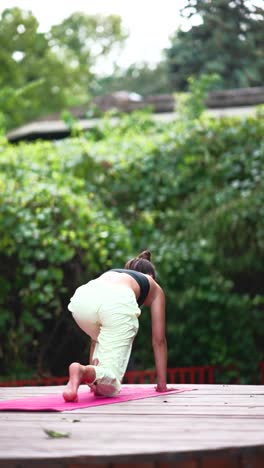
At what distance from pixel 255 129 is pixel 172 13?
261cm

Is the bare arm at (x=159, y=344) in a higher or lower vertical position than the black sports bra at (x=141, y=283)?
lower

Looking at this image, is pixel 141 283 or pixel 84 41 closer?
pixel 141 283

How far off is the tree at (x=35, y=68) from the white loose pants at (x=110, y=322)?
63.1ft

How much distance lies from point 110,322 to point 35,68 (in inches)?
966

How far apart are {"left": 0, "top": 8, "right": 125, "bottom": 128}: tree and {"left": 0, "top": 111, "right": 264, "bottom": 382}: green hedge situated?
46.2 ft

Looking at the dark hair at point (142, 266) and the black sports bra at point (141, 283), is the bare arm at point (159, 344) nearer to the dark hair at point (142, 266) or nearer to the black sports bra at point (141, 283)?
the black sports bra at point (141, 283)

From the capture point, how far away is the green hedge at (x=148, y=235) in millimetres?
8805

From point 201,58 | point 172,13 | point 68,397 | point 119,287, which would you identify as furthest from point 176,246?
point 201,58

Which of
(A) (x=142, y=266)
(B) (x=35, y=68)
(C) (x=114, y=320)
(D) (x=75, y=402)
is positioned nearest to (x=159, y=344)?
(C) (x=114, y=320)

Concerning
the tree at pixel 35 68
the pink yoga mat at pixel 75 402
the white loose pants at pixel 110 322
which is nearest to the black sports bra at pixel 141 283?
the white loose pants at pixel 110 322

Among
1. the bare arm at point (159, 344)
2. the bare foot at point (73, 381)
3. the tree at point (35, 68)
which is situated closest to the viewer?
the bare foot at point (73, 381)

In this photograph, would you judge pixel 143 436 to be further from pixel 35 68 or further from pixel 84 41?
pixel 84 41

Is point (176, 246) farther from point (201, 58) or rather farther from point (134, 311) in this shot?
point (201, 58)

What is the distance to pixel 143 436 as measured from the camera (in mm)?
3508
